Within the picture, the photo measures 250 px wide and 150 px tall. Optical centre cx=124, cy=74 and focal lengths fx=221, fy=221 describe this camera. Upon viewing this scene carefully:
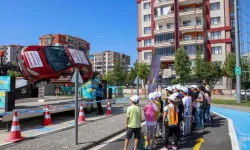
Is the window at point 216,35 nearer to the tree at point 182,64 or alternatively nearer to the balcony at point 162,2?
the tree at point 182,64

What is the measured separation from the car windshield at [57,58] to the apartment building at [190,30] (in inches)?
1374

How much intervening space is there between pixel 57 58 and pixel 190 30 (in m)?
37.8

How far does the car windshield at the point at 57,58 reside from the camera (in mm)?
12586

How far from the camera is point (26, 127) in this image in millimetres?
9781

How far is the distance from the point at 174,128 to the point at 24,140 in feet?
16.2

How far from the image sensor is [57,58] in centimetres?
1291

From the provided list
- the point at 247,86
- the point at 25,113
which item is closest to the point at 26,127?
the point at 25,113

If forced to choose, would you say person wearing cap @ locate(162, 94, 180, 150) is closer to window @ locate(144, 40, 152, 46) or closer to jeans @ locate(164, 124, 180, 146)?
jeans @ locate(164, 124, 180, 146)

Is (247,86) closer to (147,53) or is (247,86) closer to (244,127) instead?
(244,127)

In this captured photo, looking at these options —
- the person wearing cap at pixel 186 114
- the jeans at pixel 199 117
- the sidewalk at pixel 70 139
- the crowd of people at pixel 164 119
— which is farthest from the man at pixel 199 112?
the sidewalk at pixel 70 139

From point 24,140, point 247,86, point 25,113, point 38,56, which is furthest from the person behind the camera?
point 247,86

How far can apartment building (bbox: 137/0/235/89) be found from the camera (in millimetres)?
43469

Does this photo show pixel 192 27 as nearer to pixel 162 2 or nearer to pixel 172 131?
pixel 162 2

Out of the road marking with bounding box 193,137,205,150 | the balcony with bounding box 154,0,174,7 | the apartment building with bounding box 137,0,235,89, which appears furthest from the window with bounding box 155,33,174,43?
the road marking with bounding box 193,137,205,150
